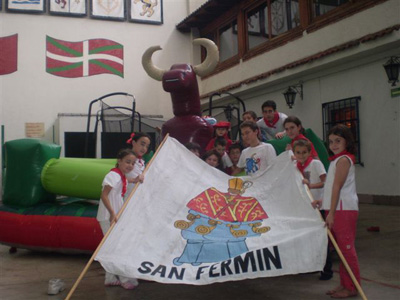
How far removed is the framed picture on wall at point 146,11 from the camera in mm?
15320

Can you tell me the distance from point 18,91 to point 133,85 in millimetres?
3607

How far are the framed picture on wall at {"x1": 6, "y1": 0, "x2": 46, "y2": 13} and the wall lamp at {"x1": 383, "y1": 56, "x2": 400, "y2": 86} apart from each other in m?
10.6

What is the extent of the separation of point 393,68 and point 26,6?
434 inches

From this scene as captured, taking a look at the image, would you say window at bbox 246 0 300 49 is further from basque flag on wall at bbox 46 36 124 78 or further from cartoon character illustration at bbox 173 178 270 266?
cartoon character illustration at bbox 173 178 270 266

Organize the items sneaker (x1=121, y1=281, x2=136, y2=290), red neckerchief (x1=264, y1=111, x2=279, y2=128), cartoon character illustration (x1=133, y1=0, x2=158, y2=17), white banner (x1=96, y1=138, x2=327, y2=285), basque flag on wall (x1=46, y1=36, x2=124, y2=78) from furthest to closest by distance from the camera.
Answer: cartoon character illustration (x1=133, y1=0, x2=158, y2=17)
basque flag on wall (x1=46, y1=36, x2=124, y2=78)
red neckerchief (x1=264, y1=111, x2=279, y2=128)
sneaker (x1=121, y1=281, x2=136, y2=290)
white banner (x1=96, y1=138, x2=327, y2=285)

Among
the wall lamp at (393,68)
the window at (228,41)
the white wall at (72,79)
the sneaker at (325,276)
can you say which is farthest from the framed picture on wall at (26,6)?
the sneaker at (325,276)

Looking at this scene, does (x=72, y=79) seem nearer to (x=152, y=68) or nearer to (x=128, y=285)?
(x=152, y=68)

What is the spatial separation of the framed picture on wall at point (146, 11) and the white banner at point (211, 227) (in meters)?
12.2

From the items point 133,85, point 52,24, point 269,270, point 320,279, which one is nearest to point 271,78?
point 133,85

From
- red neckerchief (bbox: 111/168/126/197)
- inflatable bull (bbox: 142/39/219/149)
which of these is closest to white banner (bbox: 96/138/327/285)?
red neckerchief (bbox: 111/168/126/197)

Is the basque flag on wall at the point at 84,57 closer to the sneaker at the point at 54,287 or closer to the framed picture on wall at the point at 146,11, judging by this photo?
the framed picture on wall at the point at 146,11

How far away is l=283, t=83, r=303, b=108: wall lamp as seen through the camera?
11578 millimetres

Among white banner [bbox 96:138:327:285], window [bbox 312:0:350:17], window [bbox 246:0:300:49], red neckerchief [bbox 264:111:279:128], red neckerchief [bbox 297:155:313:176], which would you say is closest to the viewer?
white banner [bbox 96:138:327:285]

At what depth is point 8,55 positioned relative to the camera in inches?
552
